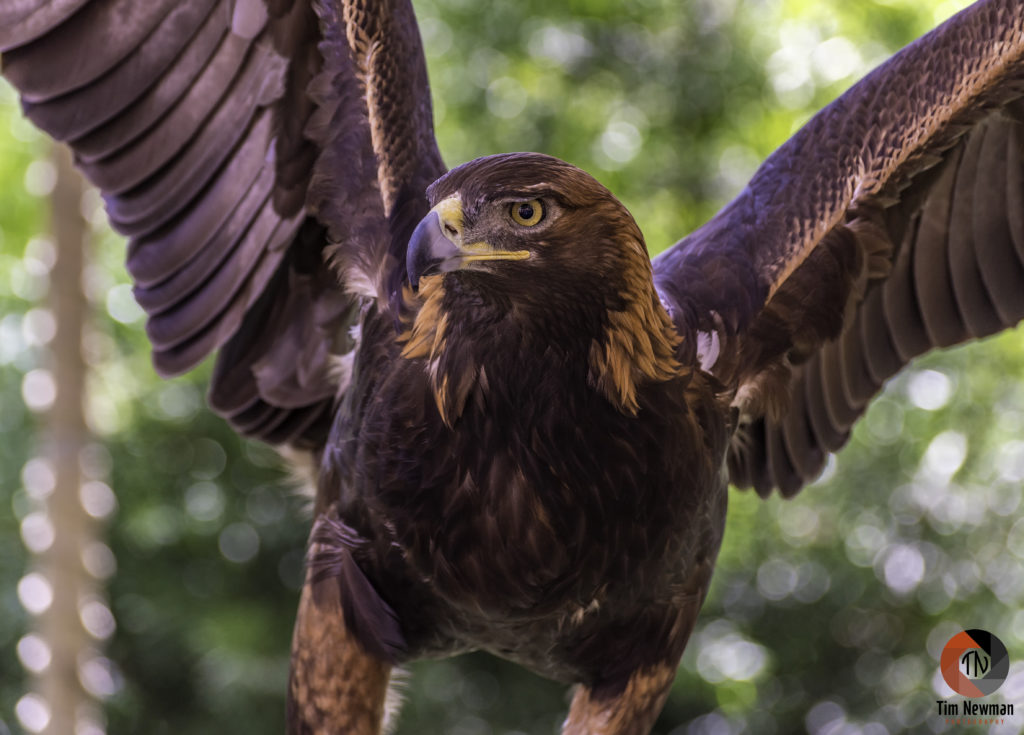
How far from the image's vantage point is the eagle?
1.77 m

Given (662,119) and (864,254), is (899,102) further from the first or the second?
(662,119)

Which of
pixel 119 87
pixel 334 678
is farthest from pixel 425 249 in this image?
pixel 119 87

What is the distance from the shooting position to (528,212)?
1.59 m

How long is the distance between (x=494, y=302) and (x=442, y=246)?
0.19 metres

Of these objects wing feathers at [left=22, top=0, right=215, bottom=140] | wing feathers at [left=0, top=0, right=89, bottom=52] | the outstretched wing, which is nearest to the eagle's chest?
the outstretched wing

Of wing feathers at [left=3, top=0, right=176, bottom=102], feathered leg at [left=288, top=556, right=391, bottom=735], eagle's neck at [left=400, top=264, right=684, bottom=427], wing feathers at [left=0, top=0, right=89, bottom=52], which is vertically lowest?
feathered leg at [left=288, top=556, right=391, bottom=735]

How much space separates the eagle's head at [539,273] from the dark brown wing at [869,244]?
25 centimetres

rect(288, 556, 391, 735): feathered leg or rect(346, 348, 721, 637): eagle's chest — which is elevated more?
rect(346, 348, 721, 637): eagle's chest

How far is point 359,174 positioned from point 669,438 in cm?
77

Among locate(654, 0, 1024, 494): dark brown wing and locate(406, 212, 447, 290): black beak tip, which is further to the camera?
locate(654, 0, 1024, 494): dark brown wing

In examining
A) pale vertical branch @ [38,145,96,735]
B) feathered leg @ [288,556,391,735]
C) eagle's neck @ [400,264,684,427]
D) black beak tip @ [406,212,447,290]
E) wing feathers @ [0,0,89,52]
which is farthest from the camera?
pale vertical branch @ [38,145,96,735]

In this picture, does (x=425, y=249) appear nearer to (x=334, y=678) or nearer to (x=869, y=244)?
(x=334, y=678)

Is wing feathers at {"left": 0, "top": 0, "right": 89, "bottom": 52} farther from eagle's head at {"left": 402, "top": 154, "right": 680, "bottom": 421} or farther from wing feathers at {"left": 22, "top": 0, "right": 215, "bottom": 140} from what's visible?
eagle's head at {"left": 402, "top": 154, "right": 680, "bottom": 421}

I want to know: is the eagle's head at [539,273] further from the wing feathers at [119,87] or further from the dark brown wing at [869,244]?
the wing feathers at [119,87]
